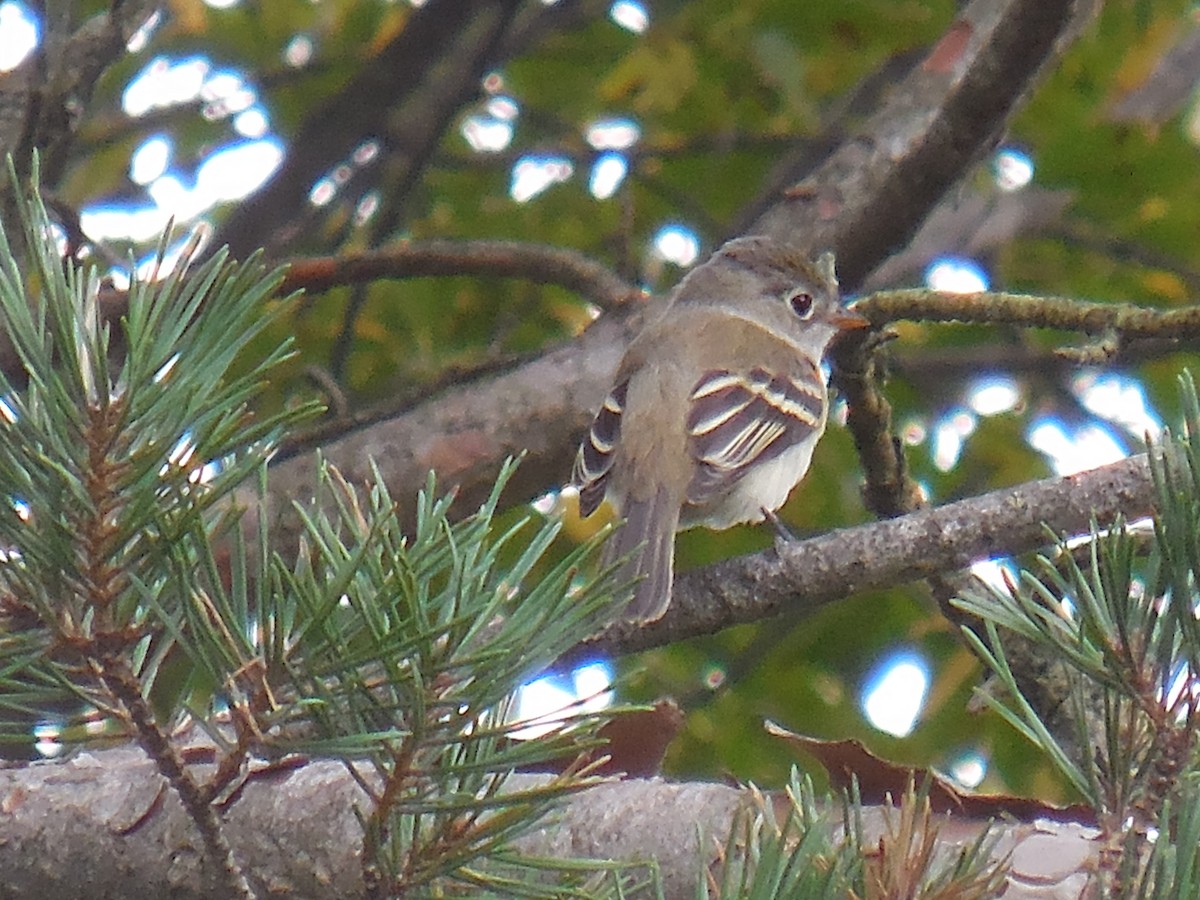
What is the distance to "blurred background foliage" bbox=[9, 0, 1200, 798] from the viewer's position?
4988 mm

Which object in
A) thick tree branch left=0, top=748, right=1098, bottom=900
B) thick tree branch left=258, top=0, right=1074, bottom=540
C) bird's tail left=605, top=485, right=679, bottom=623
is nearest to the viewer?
thick tree branch left=0, top=748, right=1098, bottom=900

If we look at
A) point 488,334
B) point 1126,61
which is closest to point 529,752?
point 488,334

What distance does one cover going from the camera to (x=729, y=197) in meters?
6.08

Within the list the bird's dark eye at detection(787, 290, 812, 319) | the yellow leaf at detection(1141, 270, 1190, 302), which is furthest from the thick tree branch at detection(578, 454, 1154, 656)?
the yellow leaf at detection(1141, 270, 1190, 302)

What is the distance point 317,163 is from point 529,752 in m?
3.94

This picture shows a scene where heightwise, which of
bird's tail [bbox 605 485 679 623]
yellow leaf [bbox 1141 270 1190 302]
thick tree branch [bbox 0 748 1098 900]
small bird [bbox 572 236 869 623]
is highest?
yellow leaf [bbox 1141 270 1190 302]

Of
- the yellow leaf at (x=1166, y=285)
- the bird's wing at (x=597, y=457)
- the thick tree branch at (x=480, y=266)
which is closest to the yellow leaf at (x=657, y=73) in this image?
the thick tree branch at (x=480, y=266)

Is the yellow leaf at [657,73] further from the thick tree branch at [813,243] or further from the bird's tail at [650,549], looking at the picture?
the bird's tail at [650,549]

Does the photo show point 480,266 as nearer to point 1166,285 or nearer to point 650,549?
point 650,549

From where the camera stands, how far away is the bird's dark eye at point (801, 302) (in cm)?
530

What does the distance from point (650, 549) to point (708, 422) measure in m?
0.76

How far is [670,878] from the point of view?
6.35 feet

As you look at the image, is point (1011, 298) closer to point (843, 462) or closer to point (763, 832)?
point (763, 832)

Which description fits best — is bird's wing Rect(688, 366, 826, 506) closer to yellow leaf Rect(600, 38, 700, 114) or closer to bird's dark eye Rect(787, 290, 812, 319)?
bird's dark eye Rect(787, 290, 812, 319)
